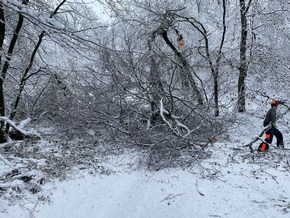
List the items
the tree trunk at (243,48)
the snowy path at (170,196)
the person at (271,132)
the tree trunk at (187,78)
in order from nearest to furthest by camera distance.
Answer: the snowy path at (170,196) < the person at (271,132) < the tree trunk at (187,78) < the tree trunk at (243,48)

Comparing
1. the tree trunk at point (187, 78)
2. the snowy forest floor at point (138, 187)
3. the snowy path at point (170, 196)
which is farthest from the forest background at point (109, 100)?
the snowy path at point (170, 196)

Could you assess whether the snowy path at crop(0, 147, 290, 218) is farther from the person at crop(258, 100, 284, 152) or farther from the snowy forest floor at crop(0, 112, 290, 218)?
the person at crop(258, 100, 284, 152)

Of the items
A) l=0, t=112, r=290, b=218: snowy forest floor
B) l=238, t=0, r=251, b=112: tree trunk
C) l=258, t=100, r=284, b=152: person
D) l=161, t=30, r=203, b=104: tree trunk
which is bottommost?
l=0, t=112, r=290, b=218: snowy forest floor

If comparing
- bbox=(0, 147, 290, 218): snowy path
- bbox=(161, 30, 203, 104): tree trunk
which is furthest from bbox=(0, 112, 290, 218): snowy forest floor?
bbox=(161, 30, 203, 104): tree trunk

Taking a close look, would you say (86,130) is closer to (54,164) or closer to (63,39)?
Result: (54,164)

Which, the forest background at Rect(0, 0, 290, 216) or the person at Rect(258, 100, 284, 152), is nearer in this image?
the forest background at Rect(0, 0, 290, 216)

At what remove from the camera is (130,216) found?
3873 millimetres

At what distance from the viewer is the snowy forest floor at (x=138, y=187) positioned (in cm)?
387

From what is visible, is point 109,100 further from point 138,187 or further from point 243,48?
point 243,48

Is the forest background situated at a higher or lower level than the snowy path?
higher

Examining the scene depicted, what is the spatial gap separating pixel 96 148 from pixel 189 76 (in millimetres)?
3581

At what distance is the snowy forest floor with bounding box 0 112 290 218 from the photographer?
3.87 meters

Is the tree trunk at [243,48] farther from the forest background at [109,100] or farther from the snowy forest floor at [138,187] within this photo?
the snowy forest floor at [138,187]

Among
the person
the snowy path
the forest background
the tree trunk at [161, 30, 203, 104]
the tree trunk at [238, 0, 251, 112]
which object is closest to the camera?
the snowy path
